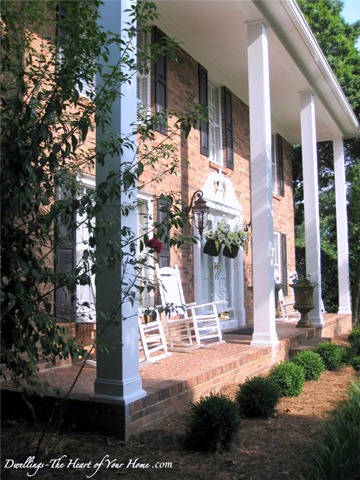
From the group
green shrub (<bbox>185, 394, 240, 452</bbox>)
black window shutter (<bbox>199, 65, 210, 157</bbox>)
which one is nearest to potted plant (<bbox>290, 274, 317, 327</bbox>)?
black window shutter (<bbox>199, 65, 210, 157</bbox>)

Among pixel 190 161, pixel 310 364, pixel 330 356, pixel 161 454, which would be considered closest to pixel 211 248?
pixel 190 161

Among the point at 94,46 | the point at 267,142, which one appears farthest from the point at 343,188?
the point at 94,46

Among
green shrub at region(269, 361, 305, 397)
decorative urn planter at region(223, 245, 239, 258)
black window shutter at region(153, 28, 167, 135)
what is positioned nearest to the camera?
green shrub at region(269, 361, 305, 397)

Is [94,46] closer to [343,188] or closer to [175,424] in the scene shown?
[175,424]

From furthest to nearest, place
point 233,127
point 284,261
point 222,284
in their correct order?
1. point 284,261
2. point 233,127
3. point 222,284

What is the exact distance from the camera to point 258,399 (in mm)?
4227

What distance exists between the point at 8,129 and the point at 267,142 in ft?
14.9

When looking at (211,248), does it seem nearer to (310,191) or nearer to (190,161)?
(190,161)

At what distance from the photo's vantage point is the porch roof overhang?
670 centimetres

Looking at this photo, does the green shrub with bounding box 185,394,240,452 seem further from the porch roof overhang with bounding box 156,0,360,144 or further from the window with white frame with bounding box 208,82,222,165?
the window with white frame with bounding box 208,82,222,165

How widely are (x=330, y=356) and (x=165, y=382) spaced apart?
3.11 m

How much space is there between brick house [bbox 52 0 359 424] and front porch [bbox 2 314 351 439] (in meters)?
0.13

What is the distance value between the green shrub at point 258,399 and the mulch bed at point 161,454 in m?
0.21

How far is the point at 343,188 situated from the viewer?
1231 centimetres
